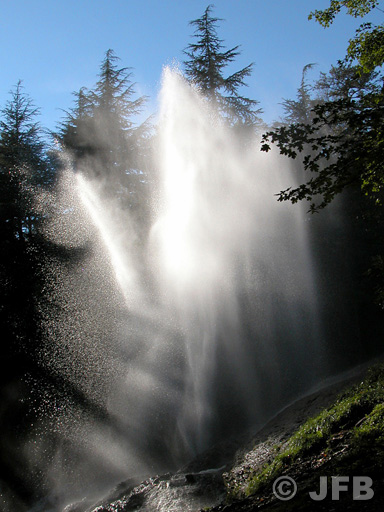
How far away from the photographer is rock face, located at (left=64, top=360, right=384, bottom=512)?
6.07 m

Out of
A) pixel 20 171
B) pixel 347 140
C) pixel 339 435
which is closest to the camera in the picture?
pixel 347 140

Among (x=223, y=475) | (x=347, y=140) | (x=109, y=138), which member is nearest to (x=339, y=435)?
(x=223, y=475)

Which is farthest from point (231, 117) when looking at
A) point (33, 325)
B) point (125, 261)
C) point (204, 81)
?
point (33, 325)

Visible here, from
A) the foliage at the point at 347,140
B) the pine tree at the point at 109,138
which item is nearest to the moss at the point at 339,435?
the foliage at the point at 347,140

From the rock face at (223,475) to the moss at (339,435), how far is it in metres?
0.19

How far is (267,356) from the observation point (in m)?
17.0

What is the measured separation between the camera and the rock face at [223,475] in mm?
6067

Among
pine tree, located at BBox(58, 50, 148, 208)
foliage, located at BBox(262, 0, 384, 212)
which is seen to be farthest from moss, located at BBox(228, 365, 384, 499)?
pine tree, located at BBox(58, 50, 148, 208)

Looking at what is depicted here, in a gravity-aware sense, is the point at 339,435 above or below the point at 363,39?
below

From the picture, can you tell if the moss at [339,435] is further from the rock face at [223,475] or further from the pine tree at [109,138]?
the pine tree at [109,138]

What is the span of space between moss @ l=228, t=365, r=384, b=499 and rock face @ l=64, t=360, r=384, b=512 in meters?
0.19

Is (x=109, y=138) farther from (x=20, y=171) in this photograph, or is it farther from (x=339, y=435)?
(x=339, y=435)

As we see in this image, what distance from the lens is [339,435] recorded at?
6.52 metres

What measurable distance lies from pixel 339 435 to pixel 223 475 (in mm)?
3698
